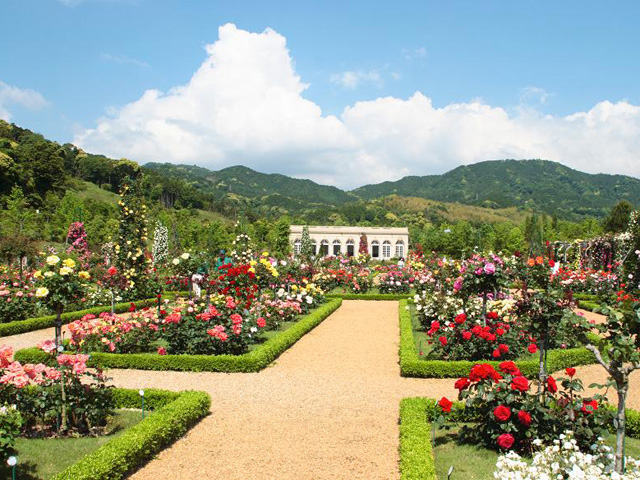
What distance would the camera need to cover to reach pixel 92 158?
80.7 metres

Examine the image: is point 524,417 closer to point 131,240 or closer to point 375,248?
point 131,240

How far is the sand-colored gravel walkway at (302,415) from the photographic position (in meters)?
5.45

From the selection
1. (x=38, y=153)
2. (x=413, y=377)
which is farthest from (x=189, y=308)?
(x=38, y=153)

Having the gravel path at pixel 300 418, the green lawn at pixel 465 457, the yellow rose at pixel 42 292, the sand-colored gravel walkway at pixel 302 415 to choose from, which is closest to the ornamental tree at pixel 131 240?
the sand-colored gravel walkway at pixel 302 415

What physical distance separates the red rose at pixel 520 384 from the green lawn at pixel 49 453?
466 centimetres

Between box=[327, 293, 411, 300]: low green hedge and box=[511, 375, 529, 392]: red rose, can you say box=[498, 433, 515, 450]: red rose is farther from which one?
box=[327, 293, 411, 300]: low green hedge

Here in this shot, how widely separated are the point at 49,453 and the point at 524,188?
180 metres

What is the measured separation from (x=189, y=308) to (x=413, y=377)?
462 centimetres

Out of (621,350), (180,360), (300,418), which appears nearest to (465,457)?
(621,350)

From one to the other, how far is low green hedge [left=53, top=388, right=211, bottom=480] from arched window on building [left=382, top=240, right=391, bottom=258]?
5863 cm


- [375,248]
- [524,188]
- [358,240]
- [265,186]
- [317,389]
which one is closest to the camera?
[317,389]

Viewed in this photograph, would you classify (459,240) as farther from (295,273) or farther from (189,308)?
(189,308)

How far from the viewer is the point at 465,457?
5492 millimetres

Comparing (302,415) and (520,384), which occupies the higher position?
(520,384)
